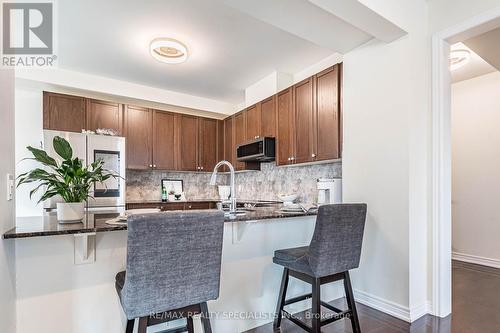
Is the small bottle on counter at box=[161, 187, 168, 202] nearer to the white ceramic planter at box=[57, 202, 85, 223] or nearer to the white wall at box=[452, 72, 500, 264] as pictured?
the white ceramic planter at box=[57, 202, 85, 223]

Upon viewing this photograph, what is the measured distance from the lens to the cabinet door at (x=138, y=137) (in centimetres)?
418

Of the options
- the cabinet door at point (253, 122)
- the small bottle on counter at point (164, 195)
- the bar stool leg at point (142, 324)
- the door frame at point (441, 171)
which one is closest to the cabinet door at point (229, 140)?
the cabinet door at point (253, 122)

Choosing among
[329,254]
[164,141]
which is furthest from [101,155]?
[329,254]

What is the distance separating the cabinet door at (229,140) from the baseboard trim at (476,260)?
3662 mm

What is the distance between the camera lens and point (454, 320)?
7.25 feet

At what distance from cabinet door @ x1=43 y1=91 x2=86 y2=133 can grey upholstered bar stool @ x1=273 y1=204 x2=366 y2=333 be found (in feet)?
11.0

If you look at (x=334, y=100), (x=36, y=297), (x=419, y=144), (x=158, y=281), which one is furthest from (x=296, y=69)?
(x=36, y=297)

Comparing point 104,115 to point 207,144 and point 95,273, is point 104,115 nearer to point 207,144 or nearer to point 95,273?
point 207,144

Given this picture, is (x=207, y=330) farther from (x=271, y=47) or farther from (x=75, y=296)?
(x=271, y=47)

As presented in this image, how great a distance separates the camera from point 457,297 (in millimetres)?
2662

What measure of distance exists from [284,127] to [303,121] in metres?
0.36

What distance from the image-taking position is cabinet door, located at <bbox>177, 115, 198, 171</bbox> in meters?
4.63

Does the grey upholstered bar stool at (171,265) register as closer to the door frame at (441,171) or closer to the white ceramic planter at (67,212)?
the white ceramic planter at (67,212)

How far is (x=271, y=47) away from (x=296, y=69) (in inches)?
28.7
